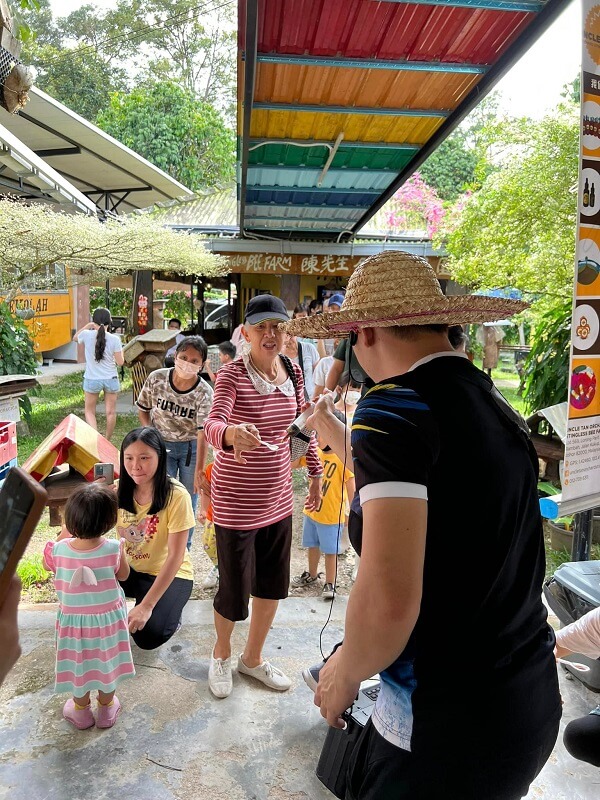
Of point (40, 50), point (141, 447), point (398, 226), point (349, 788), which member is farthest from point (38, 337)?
point (40, 50)

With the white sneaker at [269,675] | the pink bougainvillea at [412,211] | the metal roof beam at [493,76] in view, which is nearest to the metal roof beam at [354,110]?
the metal roof beam at [493,76]

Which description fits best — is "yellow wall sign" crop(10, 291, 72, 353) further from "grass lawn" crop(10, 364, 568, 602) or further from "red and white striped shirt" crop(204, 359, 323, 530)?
"red and white striped shirt" crop(204, 359, 323, 530)

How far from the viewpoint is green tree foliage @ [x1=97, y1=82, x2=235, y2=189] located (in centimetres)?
2345

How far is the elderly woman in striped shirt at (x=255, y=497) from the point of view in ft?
8.63

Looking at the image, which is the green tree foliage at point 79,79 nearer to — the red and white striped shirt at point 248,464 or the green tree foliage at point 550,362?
the green tree foliage at point 550,362

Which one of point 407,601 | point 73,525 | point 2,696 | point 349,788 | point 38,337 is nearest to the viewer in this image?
point 407,601

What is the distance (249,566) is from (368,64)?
3175 mm

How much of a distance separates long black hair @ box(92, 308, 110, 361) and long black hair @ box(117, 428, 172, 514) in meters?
5.03

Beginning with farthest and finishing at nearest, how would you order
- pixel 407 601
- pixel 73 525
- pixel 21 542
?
pixel 73 525
pixel 407 601
pixel 21 542

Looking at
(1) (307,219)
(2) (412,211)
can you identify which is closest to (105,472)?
(1) (307,219)

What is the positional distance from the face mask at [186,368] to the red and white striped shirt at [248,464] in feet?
5.29

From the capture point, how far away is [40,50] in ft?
85.0

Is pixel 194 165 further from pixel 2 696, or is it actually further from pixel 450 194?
pixel 2 696

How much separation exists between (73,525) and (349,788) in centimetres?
155
